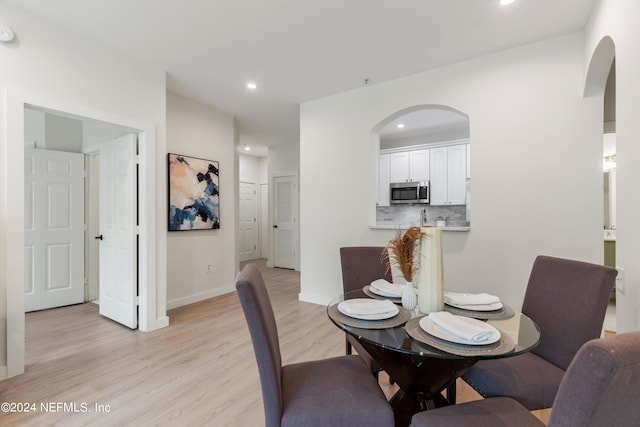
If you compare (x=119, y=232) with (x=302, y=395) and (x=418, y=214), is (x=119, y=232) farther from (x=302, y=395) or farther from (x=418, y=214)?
(x=418, y=214)

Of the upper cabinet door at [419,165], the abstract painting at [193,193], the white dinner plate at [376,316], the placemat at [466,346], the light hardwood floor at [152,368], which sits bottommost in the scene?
the light hardwood floor at [152,368]

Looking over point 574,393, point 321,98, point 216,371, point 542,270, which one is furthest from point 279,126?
point 574,393

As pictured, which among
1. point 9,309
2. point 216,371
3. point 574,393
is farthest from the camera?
point 216,371

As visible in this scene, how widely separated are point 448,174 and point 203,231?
4.13 metres

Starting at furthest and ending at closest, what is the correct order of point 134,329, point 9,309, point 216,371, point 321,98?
point 321,98, point 134,329, point 216,371, point 9,309

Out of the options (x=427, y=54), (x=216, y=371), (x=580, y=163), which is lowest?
(x=216, y=371)

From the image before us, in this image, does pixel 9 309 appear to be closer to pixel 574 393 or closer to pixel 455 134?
pixel 574 393

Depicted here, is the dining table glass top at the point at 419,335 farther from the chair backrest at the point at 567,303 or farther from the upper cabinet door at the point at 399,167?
the upper cabinet door at the point at 399,167

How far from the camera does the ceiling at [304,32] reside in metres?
2.18

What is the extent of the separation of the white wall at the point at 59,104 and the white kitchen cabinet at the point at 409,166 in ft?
13.2

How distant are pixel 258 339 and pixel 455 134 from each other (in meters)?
5.41

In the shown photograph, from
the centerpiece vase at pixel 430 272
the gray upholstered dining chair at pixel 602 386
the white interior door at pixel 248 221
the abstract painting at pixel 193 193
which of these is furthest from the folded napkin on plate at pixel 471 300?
the white interior door at pixel 248 221

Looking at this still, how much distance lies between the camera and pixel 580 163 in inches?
96.7

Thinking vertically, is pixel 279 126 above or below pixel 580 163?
above
